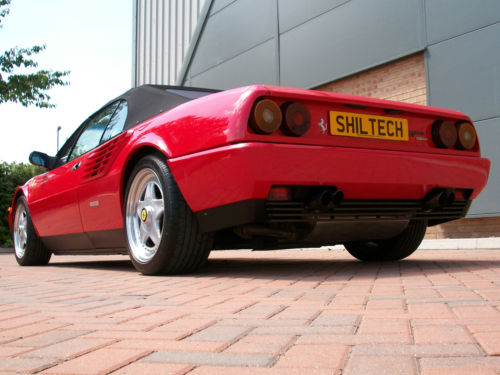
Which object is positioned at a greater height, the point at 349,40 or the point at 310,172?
the point at 349,40

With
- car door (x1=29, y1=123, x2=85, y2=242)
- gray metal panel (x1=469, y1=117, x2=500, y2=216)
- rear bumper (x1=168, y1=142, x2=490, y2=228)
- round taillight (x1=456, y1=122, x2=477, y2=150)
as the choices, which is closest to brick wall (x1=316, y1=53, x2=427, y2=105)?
gray metal panel (x1=469, y1=117, x2=500, y2=216)

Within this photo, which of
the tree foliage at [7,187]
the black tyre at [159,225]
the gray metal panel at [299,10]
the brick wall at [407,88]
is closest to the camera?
the black tyre at [159,225]

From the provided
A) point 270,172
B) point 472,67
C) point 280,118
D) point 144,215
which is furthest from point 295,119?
point 472,67

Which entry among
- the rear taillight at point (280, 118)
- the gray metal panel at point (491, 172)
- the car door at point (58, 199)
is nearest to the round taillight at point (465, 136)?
the rear taillight at point (280, 118)

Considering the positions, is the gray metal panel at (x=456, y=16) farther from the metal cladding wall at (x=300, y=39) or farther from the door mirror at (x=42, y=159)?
the door mirror at (x=42, y=159)

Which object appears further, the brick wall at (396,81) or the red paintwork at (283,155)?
the brick wall at (396,81)

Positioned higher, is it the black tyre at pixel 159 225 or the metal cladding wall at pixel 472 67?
the metal cladding wall at pixel 472 67

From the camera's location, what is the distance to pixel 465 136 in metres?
3.39

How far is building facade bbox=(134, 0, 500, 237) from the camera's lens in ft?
24.8

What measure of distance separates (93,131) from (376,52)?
235 inches

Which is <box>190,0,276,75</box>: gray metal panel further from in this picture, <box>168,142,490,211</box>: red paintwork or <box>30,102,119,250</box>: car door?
<box>168,142,490,211</box>: red paintwork

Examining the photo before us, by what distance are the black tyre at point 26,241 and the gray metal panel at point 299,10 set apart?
6867 millimetres

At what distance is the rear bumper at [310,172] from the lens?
269 cm

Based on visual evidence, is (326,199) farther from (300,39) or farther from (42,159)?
(300,39)
